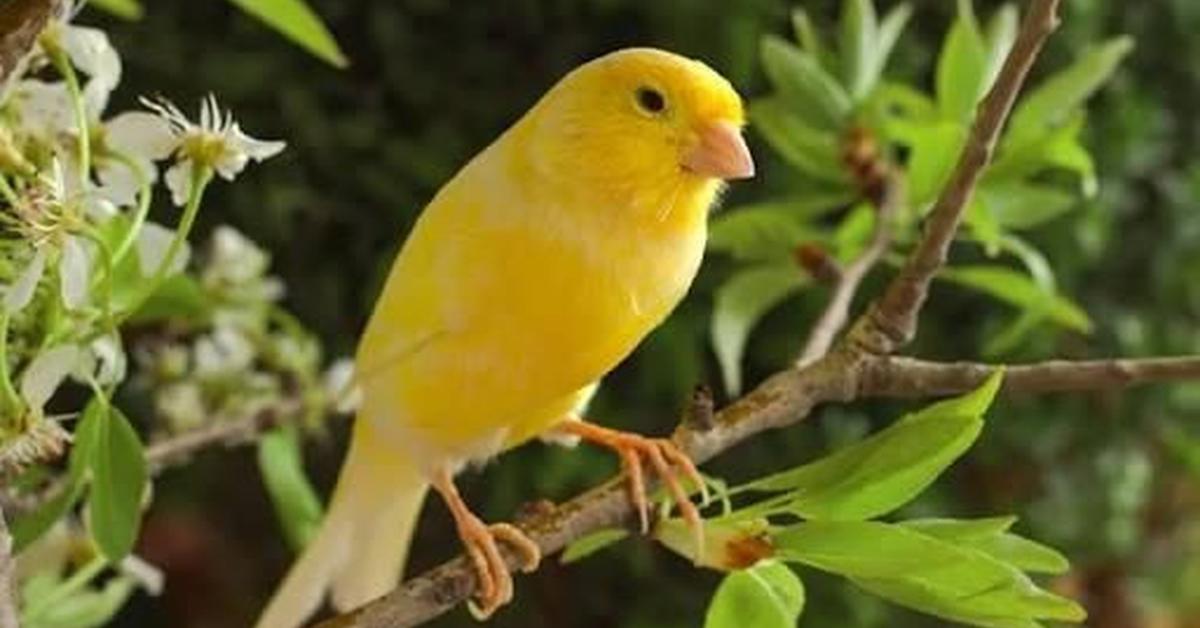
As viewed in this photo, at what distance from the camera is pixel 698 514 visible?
0.40 m

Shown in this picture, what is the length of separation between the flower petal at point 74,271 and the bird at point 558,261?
0.24ft

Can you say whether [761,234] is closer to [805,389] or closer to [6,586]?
[805,389]

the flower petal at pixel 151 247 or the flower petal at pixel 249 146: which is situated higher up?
the flower petal at pixel 249 146

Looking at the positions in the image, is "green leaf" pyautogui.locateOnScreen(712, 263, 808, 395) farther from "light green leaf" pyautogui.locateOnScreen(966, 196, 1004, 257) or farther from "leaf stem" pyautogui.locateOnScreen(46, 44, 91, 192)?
"leaf stem" pyautogui.locateOnScreen(46, 44, 91, 192)

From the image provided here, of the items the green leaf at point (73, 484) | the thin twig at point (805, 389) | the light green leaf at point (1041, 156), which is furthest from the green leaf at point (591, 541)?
the light green leaf at point (1041, 156)

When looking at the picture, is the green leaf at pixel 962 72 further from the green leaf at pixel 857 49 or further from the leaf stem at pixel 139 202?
the leaf stem at pixel 139 202

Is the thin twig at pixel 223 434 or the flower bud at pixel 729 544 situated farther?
the thin twig at pixel 223 434

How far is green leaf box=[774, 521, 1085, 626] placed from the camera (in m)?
0.36

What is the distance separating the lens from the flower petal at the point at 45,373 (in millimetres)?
385

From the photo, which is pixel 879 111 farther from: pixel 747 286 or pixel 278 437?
pixel 278 437

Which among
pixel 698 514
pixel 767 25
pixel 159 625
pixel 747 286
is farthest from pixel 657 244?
pixel 159 625

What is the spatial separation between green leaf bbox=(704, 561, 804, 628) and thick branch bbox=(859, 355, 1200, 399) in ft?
Result: 0.20

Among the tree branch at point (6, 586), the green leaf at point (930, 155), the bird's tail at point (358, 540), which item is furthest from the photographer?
the green leaf at point (930, 155)

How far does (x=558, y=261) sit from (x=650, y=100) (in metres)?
0.04
